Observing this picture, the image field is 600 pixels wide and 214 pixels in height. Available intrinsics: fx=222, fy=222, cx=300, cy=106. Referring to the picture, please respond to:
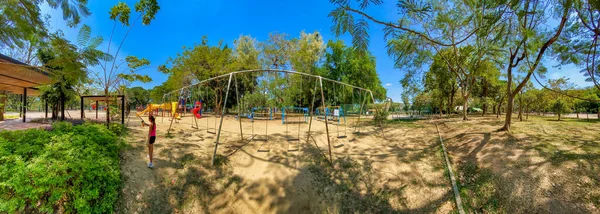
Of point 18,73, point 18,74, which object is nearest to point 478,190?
point 18,73

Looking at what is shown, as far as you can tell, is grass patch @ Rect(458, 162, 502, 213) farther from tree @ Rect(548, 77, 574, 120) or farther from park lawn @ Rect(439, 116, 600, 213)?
tree @ Rect(548, 77, 574, 120)

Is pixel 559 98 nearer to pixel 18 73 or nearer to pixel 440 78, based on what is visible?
pixel 440 78

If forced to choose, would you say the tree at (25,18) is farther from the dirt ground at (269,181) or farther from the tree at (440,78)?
the tree at (440,78)

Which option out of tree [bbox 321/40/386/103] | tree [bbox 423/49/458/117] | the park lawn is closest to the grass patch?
the park lawn

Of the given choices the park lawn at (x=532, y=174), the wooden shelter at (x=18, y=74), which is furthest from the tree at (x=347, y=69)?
the wooden shelter at (x=18, y=74)

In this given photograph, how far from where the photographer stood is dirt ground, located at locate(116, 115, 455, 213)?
4863 mm

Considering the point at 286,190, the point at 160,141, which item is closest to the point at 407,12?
the point at 286,190

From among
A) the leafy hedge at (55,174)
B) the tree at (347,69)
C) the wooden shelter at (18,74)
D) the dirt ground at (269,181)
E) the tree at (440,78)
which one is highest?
the tree at (347,69)

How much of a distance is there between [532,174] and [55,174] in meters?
9.25

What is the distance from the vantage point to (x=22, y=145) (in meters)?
4.10

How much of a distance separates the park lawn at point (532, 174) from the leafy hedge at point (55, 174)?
23.7ft

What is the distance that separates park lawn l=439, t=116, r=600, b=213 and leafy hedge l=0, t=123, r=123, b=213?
7223 millimetres

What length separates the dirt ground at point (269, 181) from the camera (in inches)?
191

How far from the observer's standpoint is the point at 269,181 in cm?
578
